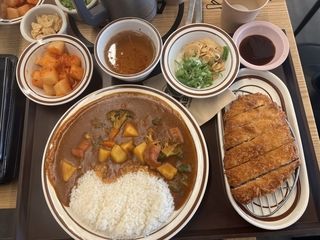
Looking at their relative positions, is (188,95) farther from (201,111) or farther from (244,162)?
(244,162)

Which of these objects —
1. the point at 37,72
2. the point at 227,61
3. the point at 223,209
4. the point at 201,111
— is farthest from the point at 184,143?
the point at 37,72

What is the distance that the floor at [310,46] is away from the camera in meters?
2.17

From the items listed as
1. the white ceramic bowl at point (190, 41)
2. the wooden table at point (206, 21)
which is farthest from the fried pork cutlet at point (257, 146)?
the wooden table at point (206, 21)

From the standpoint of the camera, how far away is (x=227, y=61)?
5.05 ft

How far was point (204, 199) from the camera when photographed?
1436 millimetres

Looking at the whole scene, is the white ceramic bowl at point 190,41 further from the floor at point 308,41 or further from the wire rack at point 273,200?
the floor at point 308,41

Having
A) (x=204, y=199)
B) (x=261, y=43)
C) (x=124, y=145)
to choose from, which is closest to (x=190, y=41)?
(x=261, y=43)

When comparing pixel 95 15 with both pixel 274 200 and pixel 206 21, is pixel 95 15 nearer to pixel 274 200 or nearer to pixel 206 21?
pixel 206 21

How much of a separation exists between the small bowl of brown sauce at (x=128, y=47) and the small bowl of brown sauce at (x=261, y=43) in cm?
39

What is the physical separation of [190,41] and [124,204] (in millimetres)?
792

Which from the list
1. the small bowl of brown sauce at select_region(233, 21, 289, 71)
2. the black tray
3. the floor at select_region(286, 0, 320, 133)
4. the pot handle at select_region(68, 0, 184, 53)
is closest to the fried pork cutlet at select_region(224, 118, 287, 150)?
the black tray

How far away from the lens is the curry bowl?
4.40 feet

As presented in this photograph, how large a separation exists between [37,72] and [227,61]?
869 millimetres

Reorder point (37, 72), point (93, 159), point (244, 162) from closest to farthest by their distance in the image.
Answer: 1. point (244, 162)
2. point (93, 159)
3. point (37, 72)
